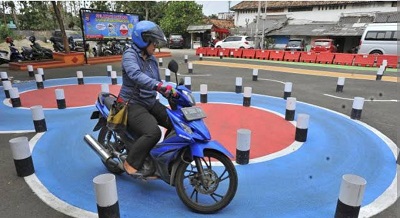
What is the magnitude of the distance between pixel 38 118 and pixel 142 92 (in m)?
3.36

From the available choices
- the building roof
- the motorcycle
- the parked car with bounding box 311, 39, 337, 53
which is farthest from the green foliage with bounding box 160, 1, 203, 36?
the motorcycle

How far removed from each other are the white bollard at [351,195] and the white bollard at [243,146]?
1591 millimetres

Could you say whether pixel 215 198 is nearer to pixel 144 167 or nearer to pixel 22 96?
pixel 144 167

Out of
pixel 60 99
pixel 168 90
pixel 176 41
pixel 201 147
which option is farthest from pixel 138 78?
pixel 176 41

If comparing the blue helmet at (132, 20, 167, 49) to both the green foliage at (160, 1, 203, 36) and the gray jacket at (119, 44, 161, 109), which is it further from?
the green foliage at (160, 1, 203, 36)

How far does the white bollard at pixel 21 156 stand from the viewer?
12.9 feet

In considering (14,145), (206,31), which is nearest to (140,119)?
(14,145)

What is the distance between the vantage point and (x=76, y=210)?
3244 mm

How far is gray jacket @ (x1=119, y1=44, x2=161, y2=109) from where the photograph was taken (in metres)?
3.16

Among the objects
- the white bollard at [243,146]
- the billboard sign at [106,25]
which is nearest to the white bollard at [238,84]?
the white bollard at [243,146]

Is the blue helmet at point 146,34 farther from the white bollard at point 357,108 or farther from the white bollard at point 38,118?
the white bollard at point 357,108

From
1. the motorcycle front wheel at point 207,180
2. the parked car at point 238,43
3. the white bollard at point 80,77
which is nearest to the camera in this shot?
the motorcycle front wheel at point 207,180

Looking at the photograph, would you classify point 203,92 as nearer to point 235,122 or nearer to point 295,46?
point 235,122

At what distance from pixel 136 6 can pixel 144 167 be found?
152 feet
